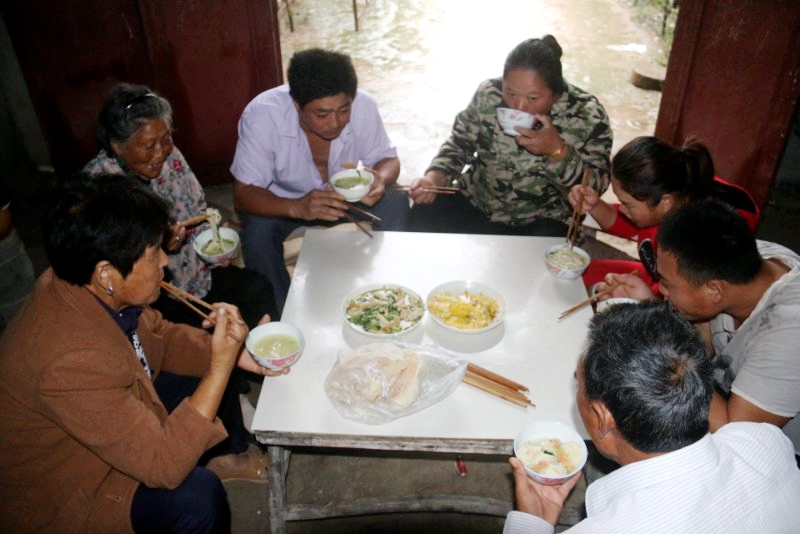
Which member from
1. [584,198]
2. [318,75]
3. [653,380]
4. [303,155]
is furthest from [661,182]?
[303,155]

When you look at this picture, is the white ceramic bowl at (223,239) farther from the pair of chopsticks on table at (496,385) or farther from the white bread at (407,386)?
the pair of chopsticks on table at (496,385)

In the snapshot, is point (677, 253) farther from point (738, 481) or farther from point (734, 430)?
point (738, 481)

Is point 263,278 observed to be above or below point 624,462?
below

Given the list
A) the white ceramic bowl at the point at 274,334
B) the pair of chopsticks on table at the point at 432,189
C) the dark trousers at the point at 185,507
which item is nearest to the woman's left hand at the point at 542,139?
the pair of chopsticks on table at the point at 432,189

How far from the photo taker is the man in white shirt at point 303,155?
3.13 metres

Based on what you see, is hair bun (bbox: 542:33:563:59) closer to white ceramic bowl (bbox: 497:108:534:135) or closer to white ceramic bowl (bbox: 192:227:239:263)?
white ceramic bowl (bbox: 497:108:534:135)

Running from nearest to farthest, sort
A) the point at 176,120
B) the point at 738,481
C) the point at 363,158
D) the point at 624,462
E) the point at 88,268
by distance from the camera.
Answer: the point at 738,481 < the point at 624,462 < the point at 88,268 < the point at 363,158 < the point at 176,120

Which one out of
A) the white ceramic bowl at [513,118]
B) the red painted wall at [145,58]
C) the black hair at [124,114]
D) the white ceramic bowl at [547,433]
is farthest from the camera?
the red painted wall at [145,58]

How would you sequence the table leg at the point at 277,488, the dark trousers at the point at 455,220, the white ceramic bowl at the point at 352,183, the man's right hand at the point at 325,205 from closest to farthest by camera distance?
the table leg at the point at 277,488 → the white ceramic bowl at the point at 352,183 → the man's right hand at the point at 325,205 → the dark trousers at the point at 455,220

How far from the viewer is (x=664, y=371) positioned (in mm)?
1509

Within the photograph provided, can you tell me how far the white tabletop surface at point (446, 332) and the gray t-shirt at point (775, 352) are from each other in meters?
0.55

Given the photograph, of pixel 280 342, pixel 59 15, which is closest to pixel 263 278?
pixel 280 342

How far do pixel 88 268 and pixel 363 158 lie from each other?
2.07 meters

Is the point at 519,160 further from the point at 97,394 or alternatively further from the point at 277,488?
the point at 97,394
